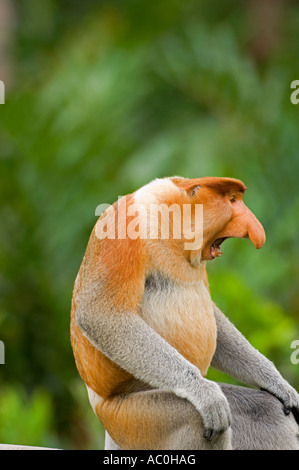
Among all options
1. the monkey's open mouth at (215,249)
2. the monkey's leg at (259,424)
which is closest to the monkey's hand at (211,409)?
the monkey's leg at (259,424)

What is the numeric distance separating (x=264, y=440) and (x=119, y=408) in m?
0.47

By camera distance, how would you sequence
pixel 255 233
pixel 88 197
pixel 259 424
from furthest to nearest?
1. pixel 88 197
2. pixel 259 424
3. pixel 255 233

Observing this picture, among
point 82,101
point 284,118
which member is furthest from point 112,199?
point 284,118

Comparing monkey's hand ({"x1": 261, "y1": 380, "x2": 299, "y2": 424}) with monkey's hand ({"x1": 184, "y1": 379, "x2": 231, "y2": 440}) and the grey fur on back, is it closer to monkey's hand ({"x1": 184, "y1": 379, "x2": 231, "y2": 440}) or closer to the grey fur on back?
the grey fur on back

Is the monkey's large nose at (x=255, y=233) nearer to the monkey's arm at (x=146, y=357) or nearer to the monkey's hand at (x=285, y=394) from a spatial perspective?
the monkey's arm at (x=146, y=357)

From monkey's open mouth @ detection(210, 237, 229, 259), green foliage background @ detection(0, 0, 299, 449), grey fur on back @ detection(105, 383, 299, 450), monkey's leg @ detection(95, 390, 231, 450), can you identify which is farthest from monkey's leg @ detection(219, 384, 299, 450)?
green foliage background @ detection(0, 0, 299, 449)

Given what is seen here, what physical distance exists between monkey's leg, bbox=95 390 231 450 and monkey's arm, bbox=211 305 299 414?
375mm

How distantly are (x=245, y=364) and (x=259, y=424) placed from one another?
22cm

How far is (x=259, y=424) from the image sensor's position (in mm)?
2625

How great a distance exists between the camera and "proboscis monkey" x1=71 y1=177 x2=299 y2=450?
2369 millimetres

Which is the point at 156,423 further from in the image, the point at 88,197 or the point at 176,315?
the point at 88,197

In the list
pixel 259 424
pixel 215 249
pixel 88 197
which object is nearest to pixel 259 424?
pixel 259 424

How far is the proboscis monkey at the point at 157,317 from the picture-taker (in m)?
Answer: 2.37

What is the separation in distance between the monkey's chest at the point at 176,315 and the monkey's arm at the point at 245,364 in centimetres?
32
